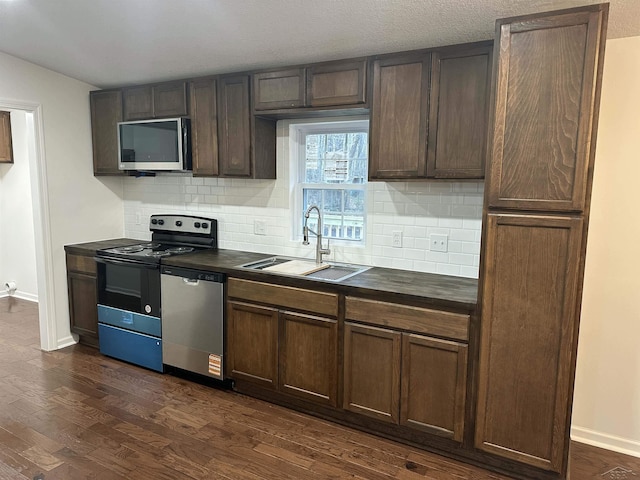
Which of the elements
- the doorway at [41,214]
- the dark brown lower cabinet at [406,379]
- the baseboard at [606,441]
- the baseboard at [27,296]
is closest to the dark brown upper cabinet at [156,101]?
the doorway at [41,214]

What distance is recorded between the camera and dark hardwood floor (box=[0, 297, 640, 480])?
237cm

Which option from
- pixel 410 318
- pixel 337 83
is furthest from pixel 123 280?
pixel 410 318

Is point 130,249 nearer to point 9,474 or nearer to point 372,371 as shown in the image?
point 9,474

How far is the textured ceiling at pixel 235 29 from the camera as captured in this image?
2258 mm

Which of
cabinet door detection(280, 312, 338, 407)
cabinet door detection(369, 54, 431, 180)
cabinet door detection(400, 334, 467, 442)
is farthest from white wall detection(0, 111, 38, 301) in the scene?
cabinet door detection(400, 334, 467, 442)

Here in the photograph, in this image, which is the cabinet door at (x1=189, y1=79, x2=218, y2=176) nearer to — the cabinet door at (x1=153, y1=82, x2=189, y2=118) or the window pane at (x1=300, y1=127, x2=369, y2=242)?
the cabinet door at (x1=153, y1=82, x2=189, y2=118)

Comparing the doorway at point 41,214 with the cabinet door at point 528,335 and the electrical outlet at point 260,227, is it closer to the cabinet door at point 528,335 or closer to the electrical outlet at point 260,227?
the electrical outlet at point 260,227

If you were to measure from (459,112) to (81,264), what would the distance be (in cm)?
327

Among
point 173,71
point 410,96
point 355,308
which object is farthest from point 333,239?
point 173,71

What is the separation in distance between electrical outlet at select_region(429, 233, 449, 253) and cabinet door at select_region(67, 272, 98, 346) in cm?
279

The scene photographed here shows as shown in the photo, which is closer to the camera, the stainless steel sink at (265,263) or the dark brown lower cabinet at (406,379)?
the dark brown lower cabinet at (406,379)

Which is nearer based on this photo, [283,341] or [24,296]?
[283,341]

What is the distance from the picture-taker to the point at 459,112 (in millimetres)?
2549

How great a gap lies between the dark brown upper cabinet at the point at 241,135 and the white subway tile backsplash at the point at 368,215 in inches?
8.7
